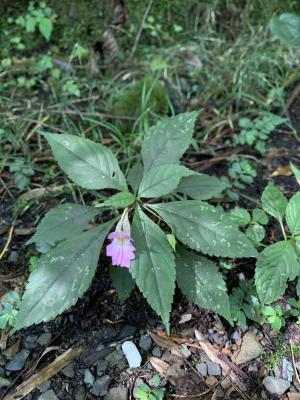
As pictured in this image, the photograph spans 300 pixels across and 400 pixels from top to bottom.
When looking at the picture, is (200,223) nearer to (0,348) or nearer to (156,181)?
(156,181)

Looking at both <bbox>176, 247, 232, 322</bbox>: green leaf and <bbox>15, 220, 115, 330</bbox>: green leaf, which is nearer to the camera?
<bbox>15, 220, 115, 330</bbox>: green leaf

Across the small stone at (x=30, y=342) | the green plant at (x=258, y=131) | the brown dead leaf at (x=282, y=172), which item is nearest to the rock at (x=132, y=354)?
the small stone at (x=30, y=342)

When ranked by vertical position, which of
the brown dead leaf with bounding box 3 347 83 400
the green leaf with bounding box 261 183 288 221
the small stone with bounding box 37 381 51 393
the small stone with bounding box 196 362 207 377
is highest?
the green leaf with bounding box 261 183 288 221

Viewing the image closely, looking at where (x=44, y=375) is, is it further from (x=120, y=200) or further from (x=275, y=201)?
(x=275, y=201)

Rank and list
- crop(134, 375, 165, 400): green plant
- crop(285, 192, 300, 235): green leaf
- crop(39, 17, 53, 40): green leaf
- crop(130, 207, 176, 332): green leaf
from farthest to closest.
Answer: crop(39, 17, 53, 40): green leaf → crop(285, 192, 300, 235): green leaf → crop(134, 375, 165, 400): green plant → crop(130, 207, 176, 332): green leaf

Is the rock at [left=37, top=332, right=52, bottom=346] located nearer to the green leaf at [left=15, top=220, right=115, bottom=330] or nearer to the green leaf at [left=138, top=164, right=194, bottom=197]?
the green leaf at [left=15, top=220, right=115, bottom=330]

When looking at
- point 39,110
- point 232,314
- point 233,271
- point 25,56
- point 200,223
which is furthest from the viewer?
point 25,56

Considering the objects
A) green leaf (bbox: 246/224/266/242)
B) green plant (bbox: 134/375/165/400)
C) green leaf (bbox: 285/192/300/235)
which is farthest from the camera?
green leaf (bbox: 246/224/266/242)

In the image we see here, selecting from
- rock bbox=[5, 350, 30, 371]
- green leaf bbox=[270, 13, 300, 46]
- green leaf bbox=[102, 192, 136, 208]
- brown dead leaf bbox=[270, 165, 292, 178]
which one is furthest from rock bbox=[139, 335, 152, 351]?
green leaf bbox=[270, 13, 300, 46]

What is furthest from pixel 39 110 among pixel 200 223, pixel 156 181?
pixel 200 223
